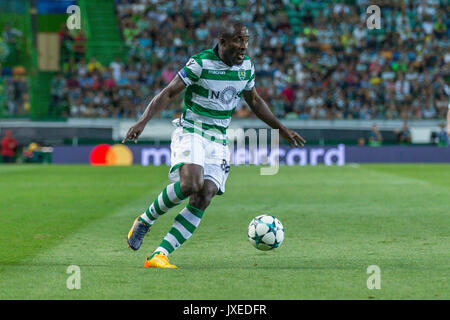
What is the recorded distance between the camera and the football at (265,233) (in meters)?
7.88

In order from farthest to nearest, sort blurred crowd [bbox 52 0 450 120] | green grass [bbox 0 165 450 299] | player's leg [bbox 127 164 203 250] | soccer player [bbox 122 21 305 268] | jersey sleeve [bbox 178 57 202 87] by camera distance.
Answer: blurred crowd [bbox 52 0 450 120]
jersey sleeve [bbox 178 57 202 87]
soccer player [bbox 122 21 305 268]
player's leg [bbox 127 164 203 250]
green grass [bbox 0 165 450 299]

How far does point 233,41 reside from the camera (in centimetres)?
732

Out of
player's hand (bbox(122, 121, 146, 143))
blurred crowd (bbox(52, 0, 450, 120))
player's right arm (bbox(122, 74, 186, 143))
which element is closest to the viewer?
player's hand (bbox(122, 121, 146, 143))

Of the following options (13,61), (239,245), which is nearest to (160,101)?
(239,245)

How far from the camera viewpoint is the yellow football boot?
7.13 metres

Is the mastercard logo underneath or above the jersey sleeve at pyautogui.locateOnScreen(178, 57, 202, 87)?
underneath

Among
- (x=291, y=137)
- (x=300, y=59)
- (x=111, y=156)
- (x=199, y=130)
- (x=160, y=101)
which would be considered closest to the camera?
(x=160, y=101)

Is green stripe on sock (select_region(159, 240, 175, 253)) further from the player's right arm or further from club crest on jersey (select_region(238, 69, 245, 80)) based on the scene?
club crest on jersey (select_region(238, 69, 245, 80))

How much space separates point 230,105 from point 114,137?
23.8 metres

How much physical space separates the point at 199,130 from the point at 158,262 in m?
1.28

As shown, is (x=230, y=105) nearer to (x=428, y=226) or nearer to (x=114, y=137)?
(x=428, y=226)

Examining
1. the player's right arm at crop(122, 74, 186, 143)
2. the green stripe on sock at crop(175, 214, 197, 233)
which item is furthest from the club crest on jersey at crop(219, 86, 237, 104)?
the green stripe on sock at crop(175, 214, 197, 233)

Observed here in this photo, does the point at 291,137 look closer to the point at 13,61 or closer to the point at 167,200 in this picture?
the point at 167,200

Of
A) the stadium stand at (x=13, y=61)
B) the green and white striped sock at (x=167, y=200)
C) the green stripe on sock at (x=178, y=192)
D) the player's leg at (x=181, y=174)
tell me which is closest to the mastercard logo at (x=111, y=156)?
the stadium stand at (x=13, y=61)
